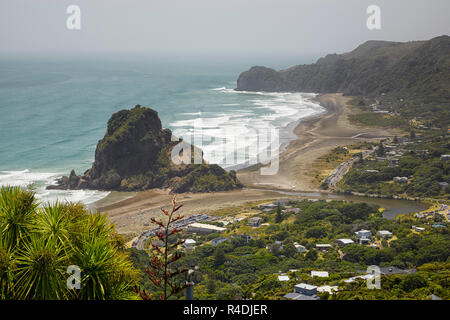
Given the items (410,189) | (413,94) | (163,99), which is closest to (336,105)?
(413,94)

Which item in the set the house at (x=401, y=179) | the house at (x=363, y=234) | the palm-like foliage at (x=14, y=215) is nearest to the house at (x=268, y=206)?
the house at (x=363, y=234)

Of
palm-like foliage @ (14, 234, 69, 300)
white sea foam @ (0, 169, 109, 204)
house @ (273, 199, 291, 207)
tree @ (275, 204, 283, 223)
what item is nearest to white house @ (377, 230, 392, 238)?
tree @ (275, 204, 283, 223)

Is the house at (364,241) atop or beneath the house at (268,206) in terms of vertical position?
atop

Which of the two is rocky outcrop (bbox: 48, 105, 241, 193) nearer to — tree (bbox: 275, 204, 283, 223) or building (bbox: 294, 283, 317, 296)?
tree (bbox: 275, 204, 283, 223)

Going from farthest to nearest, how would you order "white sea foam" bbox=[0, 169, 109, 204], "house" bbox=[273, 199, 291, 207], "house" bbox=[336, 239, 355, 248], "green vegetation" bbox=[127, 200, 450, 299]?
"white sea foam" bbox=[0, 169, 109, 204]
"house" bbox=[273, 199, 291, 207]
"house" bbox=[336, 239, 355, 248]
"green vegetation" bbox=[127, 200, 450, 299]

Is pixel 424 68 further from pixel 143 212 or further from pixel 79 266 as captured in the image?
pixel 79 266

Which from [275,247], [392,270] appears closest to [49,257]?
[392,270]

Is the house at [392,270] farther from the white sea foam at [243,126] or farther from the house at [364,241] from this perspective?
the white sea foam at [243,126]
